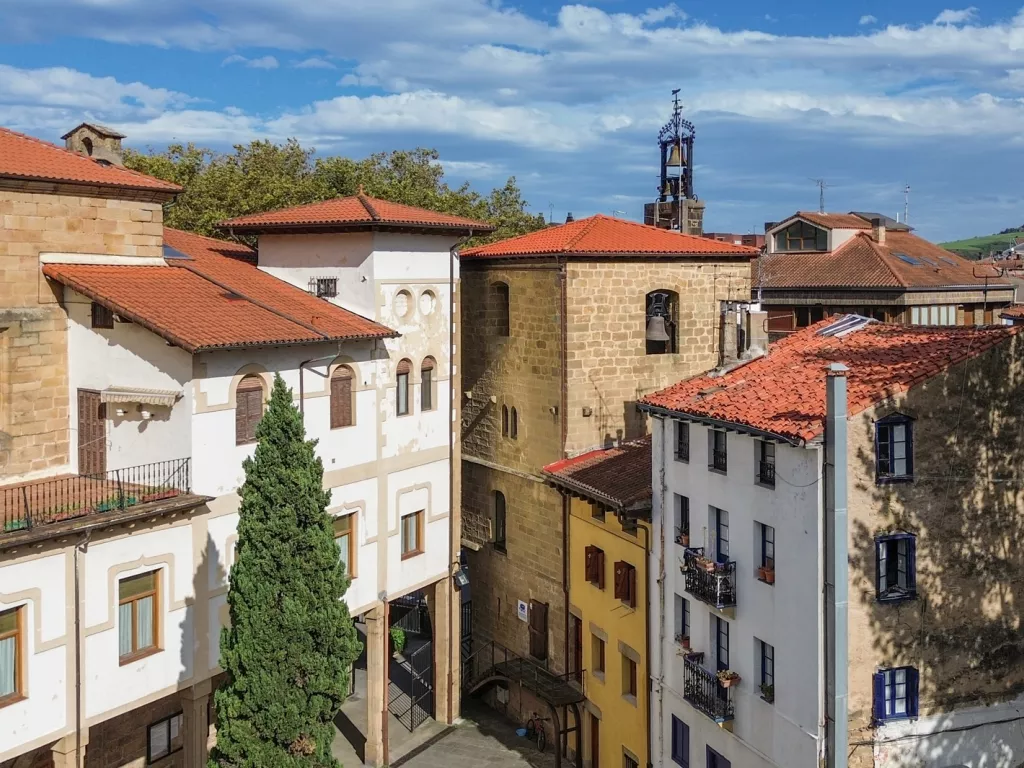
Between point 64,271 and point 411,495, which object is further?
point 411,495

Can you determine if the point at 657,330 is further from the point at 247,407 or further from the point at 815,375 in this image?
the point at 247,407

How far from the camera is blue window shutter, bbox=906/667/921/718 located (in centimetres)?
2275

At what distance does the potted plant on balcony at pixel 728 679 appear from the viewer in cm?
2411

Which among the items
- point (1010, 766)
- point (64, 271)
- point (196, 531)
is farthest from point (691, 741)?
point (64, 271)

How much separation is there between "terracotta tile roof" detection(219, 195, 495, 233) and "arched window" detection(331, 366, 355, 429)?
3897 mm

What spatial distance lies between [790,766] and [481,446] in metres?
16.2

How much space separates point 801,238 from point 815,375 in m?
27.5

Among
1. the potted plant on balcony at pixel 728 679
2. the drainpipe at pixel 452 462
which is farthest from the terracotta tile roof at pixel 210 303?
the potted plant on balcony at pixel 728 679

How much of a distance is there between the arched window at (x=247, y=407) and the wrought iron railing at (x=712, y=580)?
10161mm

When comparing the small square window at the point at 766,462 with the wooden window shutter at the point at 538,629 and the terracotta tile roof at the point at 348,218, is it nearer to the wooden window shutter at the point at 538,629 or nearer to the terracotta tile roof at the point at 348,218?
the terracotta tile roof at the point at 348,218

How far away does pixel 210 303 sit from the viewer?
2497 centimetres

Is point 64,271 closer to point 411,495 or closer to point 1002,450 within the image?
point 411,495

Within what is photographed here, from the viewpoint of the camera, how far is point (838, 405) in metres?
21.0

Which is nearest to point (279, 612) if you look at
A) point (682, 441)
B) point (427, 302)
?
point (682, 441)
